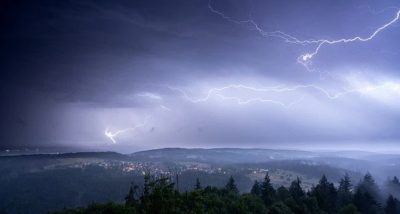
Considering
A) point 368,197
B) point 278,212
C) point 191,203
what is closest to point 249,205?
point 278,212

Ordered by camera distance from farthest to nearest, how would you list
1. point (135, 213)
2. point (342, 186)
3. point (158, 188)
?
point (342, 186) < point (135, 213) < point (158, 188)

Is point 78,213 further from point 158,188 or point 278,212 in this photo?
point 158,188

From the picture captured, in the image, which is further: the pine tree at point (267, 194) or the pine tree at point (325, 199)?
the pine tree at point (267, 194)

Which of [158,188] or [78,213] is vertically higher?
[158,188]

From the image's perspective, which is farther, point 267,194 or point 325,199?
point 267,194

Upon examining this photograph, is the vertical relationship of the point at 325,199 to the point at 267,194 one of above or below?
below

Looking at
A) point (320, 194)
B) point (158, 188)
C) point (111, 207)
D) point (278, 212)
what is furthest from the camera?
point (320, 194)

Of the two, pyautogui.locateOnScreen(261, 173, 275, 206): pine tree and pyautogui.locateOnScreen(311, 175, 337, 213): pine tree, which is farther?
pyautogui.locateOnScreen(261, 173, 275, 206): pine tree

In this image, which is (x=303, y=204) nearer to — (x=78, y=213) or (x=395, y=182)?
(x=78, y=213)

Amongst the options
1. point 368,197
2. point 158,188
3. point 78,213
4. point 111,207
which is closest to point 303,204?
point 368,197

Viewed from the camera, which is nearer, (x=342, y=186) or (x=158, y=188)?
(x=158, y=188)
